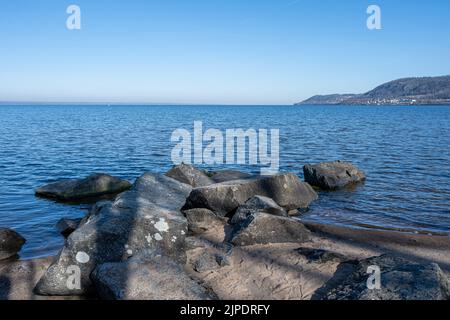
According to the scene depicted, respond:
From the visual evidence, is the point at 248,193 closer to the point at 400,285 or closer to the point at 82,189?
the point at 400,285

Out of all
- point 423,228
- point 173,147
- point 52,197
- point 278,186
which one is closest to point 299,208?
point 278,186

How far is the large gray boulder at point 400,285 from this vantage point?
566 cm

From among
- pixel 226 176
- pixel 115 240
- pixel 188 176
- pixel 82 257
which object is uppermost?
pixel 188 176

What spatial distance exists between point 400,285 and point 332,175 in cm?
1194

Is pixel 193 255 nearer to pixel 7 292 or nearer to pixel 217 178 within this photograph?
pixel 7 292

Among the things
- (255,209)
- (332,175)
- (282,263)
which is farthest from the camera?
(332,175)

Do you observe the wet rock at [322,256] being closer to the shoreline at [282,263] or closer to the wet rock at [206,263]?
the shoreline at [282,263]

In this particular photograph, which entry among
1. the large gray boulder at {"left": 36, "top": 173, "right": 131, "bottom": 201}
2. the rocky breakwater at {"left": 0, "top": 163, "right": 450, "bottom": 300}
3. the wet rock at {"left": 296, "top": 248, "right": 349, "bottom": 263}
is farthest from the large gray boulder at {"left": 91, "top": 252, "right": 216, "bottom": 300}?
the large gray boulder at {"left": 36, "top": 173, "right": 131, "bottom": 201}

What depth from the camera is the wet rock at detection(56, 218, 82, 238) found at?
11.5m

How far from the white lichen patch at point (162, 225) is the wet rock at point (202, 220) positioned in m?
2.26

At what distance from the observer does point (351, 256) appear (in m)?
8.62

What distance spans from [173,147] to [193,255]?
25141mm

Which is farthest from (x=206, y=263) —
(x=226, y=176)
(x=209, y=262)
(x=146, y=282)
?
(x=226, y=176)

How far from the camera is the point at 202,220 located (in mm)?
11070
